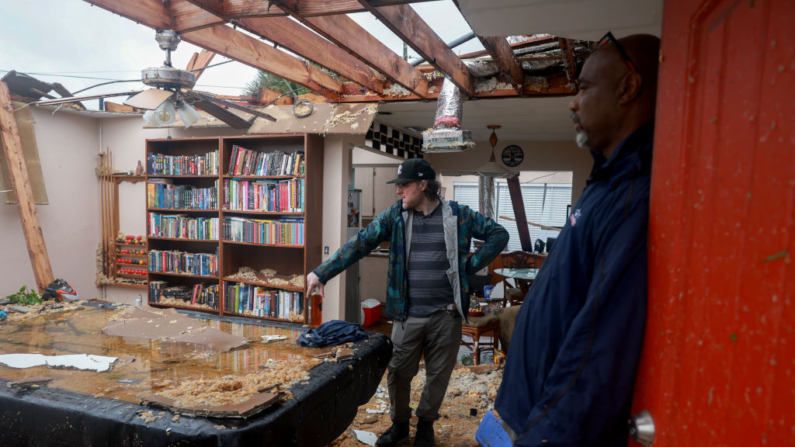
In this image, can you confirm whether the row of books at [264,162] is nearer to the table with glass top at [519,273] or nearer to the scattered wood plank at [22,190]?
the scattered wood plank at [22,190]

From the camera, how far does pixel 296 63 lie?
359 cm

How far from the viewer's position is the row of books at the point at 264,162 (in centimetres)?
442

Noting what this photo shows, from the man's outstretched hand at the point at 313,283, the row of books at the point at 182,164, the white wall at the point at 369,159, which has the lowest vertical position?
the man's outstretched hand at the point at 313,283

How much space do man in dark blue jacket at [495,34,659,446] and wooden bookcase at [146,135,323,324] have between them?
3.54m

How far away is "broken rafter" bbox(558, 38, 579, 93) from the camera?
2.71 metres

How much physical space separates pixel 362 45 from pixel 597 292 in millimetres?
2552

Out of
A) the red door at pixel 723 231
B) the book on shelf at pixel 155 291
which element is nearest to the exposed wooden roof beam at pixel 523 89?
the red door at pixel 723 231

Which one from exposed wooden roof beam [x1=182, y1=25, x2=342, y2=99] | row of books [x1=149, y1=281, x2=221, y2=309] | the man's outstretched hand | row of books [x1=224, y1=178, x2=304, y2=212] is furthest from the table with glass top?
row of books [x1=149, y1=281, x2=221, y2=309]

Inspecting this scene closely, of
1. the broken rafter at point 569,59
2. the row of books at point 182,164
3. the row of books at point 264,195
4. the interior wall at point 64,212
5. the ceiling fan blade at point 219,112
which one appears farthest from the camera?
the interior wall at point 64,212

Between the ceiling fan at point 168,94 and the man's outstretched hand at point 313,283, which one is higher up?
the ceiling fan at point 168,94

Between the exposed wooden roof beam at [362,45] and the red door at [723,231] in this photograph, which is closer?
the red door at [723,231]

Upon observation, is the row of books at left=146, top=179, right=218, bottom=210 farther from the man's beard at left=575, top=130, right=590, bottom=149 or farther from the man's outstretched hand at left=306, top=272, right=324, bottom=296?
the man's beard at left=575, top=130, right=590, bottom=149

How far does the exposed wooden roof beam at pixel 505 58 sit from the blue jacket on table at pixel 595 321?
2.02 metres

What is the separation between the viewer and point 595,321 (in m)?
0.80
